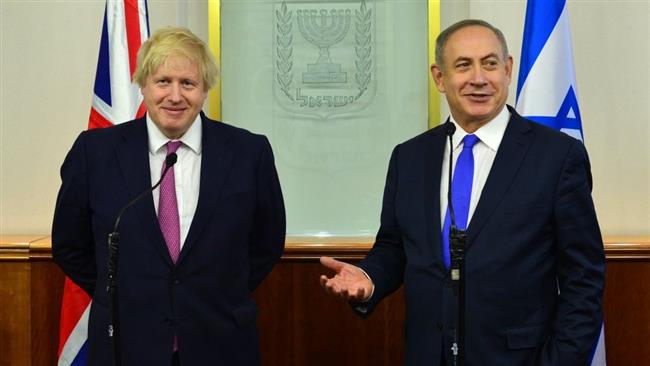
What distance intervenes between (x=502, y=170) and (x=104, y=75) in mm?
1843

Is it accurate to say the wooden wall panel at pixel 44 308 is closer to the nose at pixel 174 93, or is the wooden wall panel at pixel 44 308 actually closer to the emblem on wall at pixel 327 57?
the emblem on wall at pixel 327 57

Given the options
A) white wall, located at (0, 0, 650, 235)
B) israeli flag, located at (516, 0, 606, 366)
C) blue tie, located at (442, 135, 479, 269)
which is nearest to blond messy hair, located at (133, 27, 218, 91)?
blue tie, located at (442, 135, 479, 269)

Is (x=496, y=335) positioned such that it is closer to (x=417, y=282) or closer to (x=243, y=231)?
(x=417, y=282)

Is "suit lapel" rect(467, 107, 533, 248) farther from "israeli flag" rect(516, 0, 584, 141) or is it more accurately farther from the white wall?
the white wall

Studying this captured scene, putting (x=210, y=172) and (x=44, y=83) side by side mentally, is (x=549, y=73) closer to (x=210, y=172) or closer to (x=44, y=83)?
(x=210, y=172)

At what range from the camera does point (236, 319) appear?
2041 millimetres

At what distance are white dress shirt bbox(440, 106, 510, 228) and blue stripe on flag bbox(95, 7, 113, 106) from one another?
5.30 feet

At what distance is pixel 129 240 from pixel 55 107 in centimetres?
189

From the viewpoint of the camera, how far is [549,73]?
2975 mm

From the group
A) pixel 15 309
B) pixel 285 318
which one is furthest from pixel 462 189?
pixel 15 309

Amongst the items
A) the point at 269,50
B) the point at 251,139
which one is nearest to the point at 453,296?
the point at 251,139

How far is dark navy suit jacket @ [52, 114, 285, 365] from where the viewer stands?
1985 mm

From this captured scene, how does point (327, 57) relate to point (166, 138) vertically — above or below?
above

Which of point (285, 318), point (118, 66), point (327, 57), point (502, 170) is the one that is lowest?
point (285, 318)
